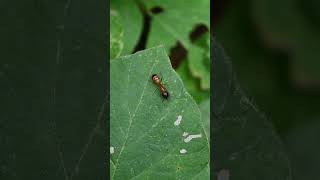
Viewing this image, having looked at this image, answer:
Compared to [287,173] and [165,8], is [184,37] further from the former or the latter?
[287,173]

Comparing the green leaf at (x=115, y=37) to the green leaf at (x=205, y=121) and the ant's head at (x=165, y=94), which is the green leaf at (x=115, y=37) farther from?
the ant's head at (x=165, y=94)

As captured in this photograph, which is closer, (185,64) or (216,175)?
(216,175)

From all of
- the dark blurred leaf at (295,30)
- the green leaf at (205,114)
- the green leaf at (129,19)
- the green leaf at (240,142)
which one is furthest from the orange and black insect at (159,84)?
the dark blurred leaf at (295,30)

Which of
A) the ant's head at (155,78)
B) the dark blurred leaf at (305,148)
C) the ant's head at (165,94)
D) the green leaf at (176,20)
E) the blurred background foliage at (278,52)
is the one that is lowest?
the dark blurred leaf at (305,148)
